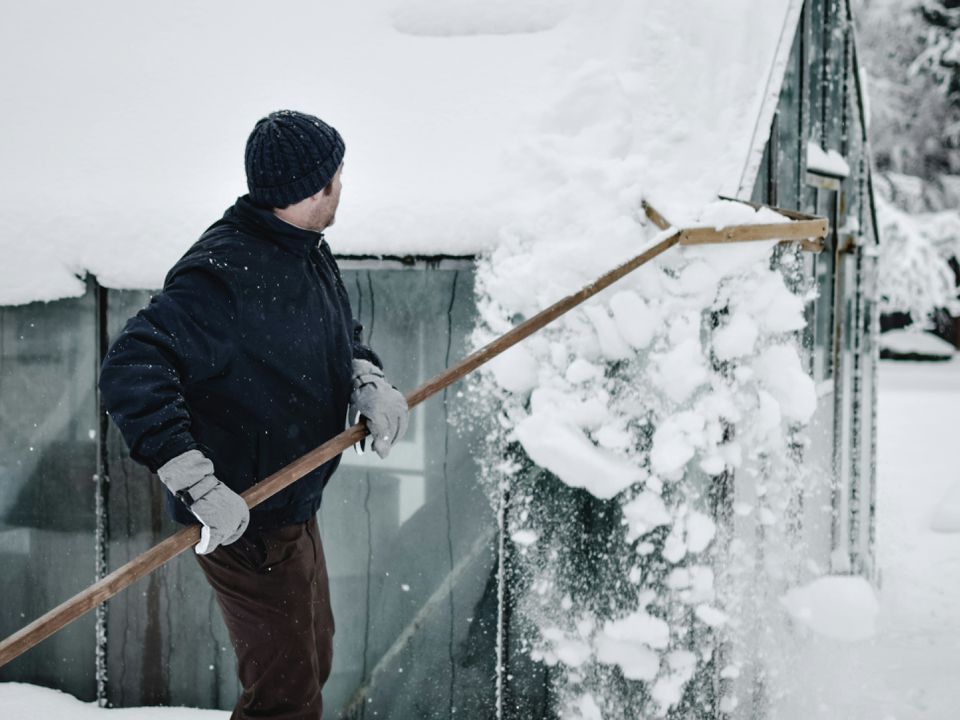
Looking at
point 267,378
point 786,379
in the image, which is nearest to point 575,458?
point 786,379

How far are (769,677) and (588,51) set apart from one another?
2671 mm

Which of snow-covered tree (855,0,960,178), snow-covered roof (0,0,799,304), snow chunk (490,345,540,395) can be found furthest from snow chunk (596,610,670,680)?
snow-covered tree (855,0,960,178)

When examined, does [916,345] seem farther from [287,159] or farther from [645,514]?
[287,159]

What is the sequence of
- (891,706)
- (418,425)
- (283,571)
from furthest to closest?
(891,706) → (418,425) → (283,571)

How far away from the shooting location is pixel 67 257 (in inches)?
136

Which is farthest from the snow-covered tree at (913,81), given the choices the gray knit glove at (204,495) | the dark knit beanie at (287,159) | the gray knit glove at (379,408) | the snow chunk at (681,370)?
the gray knit glove at (204,495)

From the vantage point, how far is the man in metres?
2.11

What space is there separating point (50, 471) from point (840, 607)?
3.99 metres

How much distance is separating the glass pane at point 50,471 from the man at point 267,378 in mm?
1572

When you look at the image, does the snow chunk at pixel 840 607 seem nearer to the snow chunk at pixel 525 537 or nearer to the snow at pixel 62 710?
the snow chunk at pixel 525 537

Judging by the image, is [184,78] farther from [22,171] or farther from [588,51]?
[588,51]

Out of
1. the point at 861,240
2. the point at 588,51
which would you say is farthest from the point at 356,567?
the point at 861,240

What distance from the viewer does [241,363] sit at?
85.4 inches

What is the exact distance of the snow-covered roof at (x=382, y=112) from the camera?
127 inches
